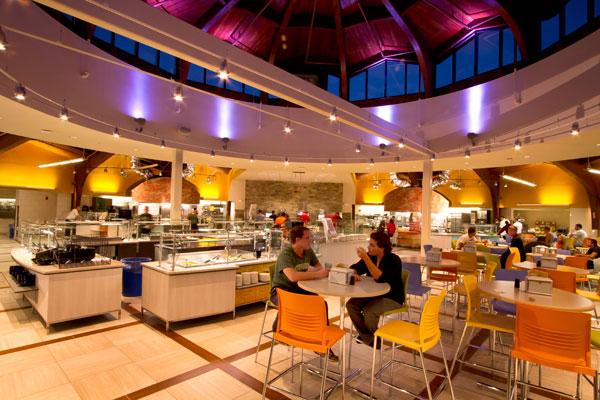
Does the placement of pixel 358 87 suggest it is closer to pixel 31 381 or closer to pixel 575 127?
pixel 575 127

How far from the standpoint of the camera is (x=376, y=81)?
13.7m

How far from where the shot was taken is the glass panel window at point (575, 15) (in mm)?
8203

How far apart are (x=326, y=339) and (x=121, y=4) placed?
13.1ft

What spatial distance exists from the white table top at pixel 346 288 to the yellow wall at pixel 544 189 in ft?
58.8

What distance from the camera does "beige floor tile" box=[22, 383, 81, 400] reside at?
3.17 metres

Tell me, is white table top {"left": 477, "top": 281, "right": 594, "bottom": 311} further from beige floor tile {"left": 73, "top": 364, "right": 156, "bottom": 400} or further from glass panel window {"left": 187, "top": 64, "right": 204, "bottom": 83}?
glass panel window {"left": 187, "top": 64, "right": 204, "bottom": 83}

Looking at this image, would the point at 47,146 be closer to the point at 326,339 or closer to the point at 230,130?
the point at 230,130

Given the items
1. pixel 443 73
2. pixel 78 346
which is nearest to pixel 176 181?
pixel 78 346

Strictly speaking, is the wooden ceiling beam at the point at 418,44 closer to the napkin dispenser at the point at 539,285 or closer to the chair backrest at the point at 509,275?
the chair backrest at the point at 509,275

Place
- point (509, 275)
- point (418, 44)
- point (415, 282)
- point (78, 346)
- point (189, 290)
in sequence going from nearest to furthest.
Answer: point (78, 346) → point (509, 275) → point (189, 290) → point (415, 282) → point (418, 44)

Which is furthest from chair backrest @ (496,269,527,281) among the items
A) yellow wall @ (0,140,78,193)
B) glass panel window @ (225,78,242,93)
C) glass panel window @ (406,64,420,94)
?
yellow wall @ (0,140,78,193)

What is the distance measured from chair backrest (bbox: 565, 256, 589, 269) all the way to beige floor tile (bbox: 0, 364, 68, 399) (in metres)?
8.58

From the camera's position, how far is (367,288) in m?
3.46

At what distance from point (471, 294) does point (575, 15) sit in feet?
29.1
